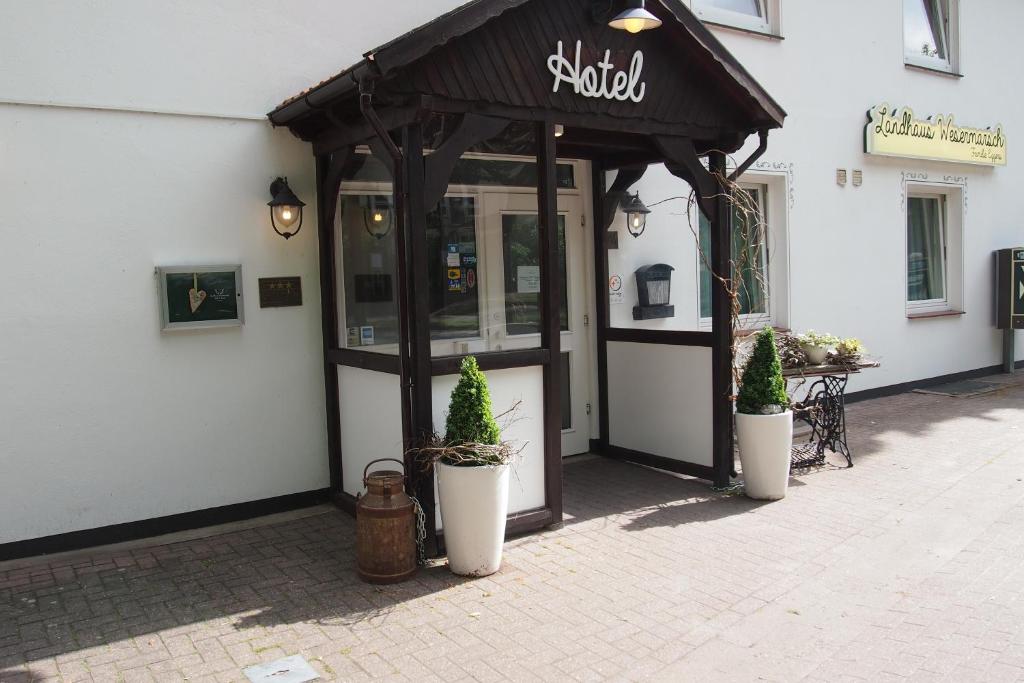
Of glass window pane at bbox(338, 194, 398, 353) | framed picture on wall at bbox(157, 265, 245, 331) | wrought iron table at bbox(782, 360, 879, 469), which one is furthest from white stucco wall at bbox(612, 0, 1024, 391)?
framed picture on wall at bbox(157, 265, 245, 331)

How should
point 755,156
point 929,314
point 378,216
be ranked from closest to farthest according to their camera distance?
point 378,216 → point 755,156 → point 929,314

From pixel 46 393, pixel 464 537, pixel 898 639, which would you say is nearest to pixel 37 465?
pixel 46 393

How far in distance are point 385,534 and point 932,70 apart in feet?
30.4

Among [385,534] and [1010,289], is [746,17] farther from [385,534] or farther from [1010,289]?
[385,534]

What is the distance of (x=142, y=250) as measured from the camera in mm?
5172

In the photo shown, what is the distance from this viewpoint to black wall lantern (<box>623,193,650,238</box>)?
7.03 metres

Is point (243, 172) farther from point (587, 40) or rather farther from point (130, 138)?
point (587, 40)

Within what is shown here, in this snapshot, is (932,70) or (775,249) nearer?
(775,249)

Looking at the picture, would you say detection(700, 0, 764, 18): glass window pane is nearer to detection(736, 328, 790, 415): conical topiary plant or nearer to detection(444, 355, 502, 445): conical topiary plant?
detection(736, 328, 790, 415): conical topiary plant

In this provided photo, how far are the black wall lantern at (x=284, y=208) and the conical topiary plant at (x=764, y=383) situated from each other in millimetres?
3329

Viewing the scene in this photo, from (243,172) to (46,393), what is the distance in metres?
1.83

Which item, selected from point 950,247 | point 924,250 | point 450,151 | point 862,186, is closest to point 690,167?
point 450,151

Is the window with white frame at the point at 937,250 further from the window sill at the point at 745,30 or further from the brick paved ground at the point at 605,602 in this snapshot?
the brick paved ground at the point at 605,602

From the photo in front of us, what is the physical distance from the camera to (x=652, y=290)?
24.1ft
